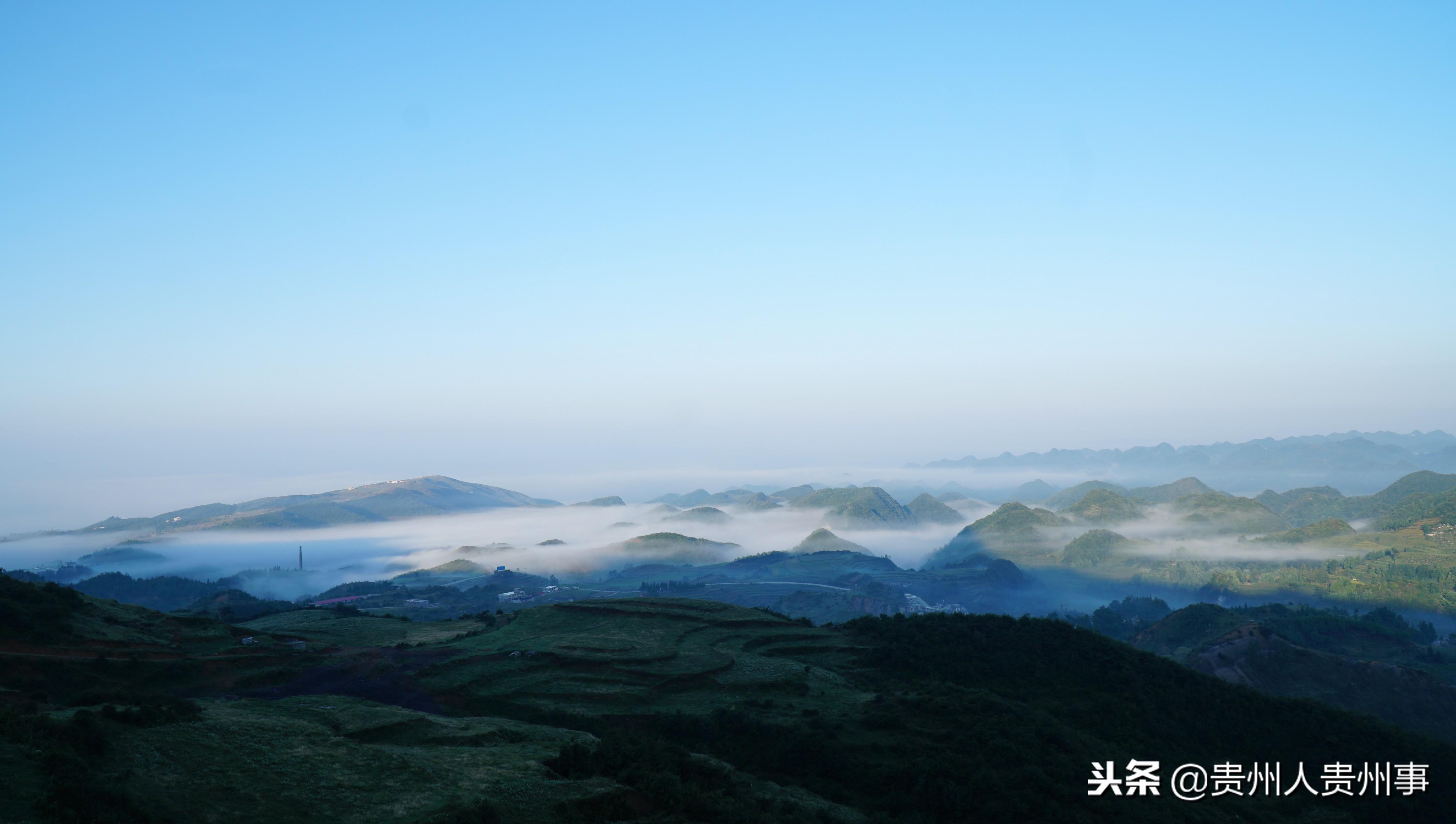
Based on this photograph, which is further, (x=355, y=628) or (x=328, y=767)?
(x=355, y=628)

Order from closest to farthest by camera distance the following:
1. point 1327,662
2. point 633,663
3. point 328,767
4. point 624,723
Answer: point 328,767
point 624,723
point 633,663
point 1327,662

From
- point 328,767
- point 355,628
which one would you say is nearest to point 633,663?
point 355,628

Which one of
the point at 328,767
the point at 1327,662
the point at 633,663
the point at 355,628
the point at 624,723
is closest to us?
the point at 328,767

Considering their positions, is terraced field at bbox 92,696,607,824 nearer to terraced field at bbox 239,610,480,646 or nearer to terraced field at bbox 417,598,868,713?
terraced field at bbox 417,598,868,713

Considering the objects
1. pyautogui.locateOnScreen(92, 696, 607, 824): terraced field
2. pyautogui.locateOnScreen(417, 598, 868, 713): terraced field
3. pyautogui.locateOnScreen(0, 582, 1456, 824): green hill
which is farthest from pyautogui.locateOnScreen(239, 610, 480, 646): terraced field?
pyautogui.locateOnScreen(92, 696, 607, 824): terraced field

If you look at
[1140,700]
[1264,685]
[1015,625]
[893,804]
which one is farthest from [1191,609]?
[893,804]

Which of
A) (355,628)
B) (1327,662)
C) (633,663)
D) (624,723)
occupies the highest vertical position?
(355,628)

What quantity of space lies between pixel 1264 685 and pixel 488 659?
295 feet

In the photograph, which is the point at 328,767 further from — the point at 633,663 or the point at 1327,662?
the point at 1327,662

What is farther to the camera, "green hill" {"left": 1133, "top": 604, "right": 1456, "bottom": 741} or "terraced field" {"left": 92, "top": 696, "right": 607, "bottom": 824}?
"green hill" {"left": 1133, "top": 604, "right": 1456, "bottom": 741}

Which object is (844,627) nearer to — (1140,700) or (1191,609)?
(1140,700)

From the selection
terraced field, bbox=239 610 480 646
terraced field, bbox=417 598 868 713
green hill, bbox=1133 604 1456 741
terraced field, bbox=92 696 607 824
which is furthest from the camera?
green hill, bbox=1133 604 1456 741

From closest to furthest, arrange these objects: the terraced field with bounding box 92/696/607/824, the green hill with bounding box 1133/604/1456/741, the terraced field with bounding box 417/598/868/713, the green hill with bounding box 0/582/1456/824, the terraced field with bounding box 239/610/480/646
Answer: the terraced field with bounding box 92/696/607/824
the green hill with bounding box 0/582/1456/824
the terraced field with bounding box 417/598/868/713
the terraced field with bounding box 239/610/480/646
the green hill with bounding box 1133/604/1456/741

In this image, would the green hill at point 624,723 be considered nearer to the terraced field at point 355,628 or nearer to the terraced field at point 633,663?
the terraced field at point 633,663
